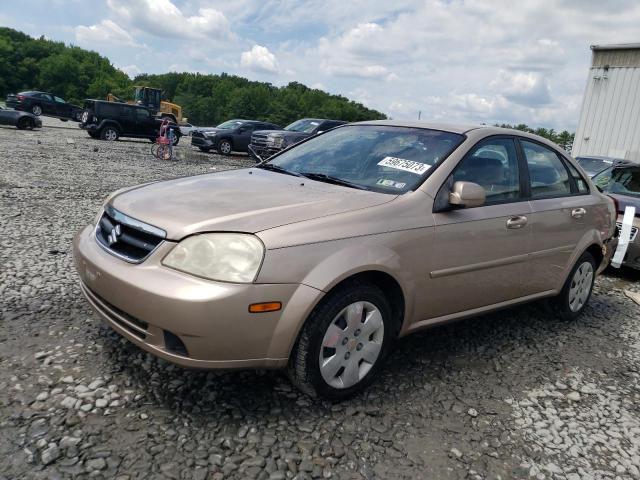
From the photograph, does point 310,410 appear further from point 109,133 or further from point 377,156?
point 109,133

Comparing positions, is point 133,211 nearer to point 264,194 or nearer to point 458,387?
point 264,194

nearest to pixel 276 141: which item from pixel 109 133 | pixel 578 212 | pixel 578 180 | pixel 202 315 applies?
pixel 109 133

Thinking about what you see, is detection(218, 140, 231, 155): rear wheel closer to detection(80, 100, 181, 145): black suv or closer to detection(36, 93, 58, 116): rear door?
detection(80, 100, 181, 145): black suv

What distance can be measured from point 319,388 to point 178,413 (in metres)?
0.71

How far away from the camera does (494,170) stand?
11.8ft

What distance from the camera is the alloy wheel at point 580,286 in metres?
4.36

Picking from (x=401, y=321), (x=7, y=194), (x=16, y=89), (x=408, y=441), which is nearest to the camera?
(x=408, y=441)

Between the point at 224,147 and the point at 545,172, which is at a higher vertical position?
the point at 545,172

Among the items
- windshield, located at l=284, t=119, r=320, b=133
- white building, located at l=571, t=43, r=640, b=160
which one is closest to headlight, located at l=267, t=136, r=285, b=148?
windshield, located at l=284, t=119, r=320, b=133

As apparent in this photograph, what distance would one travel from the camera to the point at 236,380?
9.54 feet

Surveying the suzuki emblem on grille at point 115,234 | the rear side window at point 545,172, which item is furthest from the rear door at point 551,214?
the suzuki emblem on grille at point 115,234

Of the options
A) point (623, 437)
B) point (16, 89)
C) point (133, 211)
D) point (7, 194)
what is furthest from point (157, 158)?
point (16, 89)

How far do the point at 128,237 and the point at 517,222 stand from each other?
2.50 metres

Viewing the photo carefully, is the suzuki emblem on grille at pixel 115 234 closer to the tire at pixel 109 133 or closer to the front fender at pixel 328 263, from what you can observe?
the front fender at pixel 328 263
